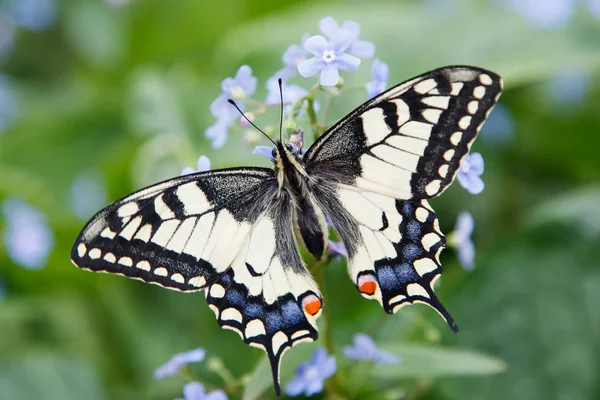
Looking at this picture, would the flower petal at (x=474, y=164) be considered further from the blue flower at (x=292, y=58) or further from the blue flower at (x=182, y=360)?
the blue flower at (x=182, y=360)

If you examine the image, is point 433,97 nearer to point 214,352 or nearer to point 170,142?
point 170,142

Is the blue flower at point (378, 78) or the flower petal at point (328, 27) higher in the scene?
the flower petal at point (328, 27)

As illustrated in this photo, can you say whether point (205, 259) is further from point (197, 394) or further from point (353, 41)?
point (353, 41)

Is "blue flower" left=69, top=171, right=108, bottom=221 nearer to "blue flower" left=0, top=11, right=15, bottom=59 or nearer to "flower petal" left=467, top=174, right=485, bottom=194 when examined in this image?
"blue flower" left=0, top=11, right=15, bottom=59

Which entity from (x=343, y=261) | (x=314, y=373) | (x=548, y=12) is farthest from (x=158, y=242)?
(x=548, y=12)

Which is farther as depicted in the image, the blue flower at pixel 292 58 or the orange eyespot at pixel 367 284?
the blue flower at pixel 292 58

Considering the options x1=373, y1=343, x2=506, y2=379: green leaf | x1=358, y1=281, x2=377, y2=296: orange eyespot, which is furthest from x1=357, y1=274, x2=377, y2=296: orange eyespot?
x1=373, y1=343, x2=506, y2=379: green leaf

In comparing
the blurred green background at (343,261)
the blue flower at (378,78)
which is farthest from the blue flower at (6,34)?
the blue flower at (378,78)
